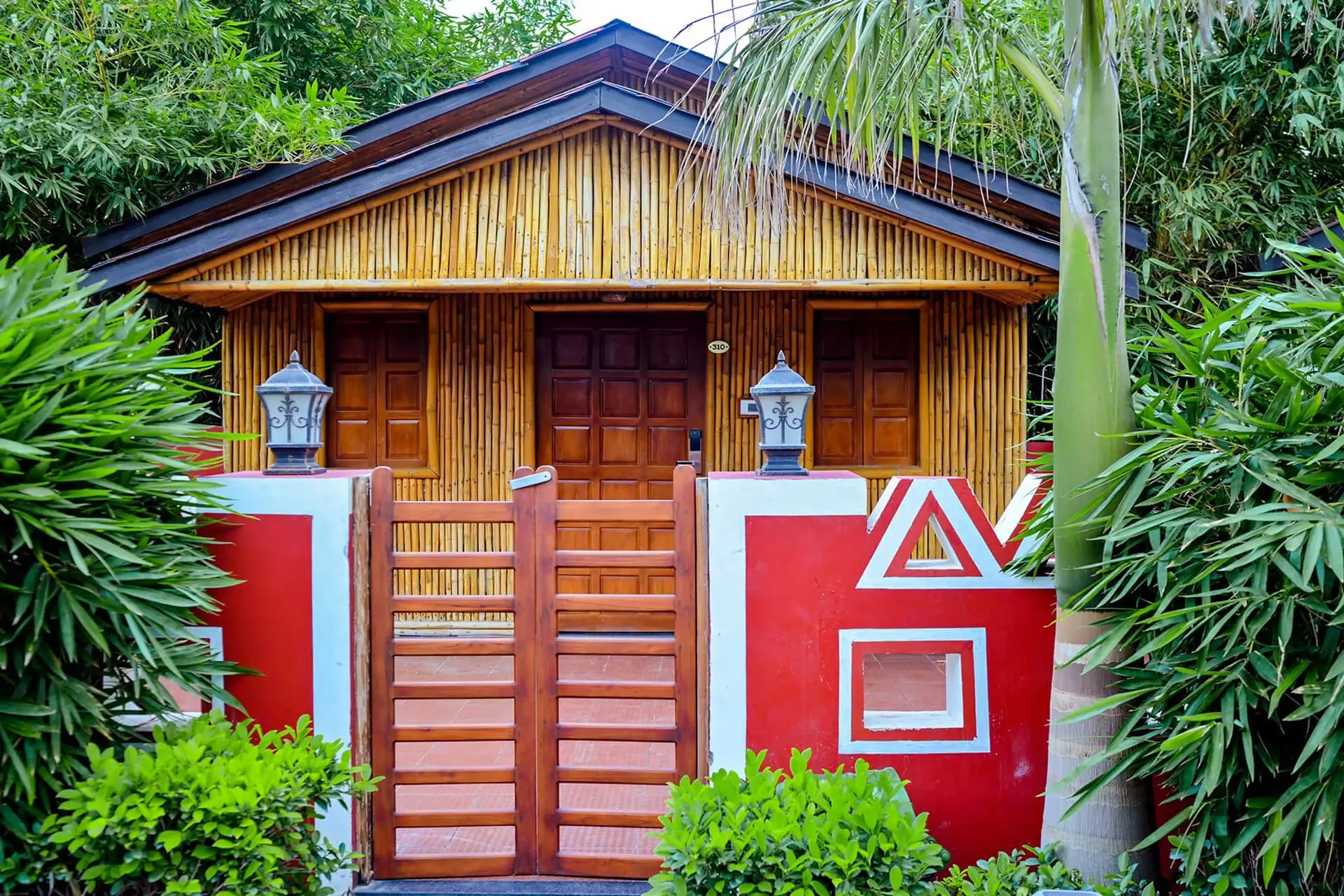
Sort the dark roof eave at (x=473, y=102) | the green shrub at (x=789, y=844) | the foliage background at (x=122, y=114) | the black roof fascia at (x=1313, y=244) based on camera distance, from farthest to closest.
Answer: the foliage background at (x=122, y=114), the dark roof eave at (x=473, y=102), the black roof fascia at (x=1313, y=244), the green shrub at (x=789, y=844)

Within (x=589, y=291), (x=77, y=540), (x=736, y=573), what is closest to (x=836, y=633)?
(x=736, y=573)

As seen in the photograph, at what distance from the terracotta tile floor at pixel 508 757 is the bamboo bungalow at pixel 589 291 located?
1427 millimetres

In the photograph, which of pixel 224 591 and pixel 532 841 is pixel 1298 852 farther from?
pixel 224 591

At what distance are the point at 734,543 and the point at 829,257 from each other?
314 centimetres

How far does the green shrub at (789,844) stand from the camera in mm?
2664

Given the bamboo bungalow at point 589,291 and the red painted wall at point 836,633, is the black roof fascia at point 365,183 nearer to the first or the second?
the bamboo bungalow at point 589,291

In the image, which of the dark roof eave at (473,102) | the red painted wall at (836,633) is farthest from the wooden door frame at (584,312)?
the red painted wall at (836,633)

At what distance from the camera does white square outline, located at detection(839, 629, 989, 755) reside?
3455 mm

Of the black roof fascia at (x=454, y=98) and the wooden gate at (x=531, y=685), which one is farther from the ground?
the black roof fascia at (x=454, y=98)

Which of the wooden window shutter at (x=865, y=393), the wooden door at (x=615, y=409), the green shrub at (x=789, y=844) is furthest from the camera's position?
the wooden door at (x=615, y=409)

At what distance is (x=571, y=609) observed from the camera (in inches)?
140

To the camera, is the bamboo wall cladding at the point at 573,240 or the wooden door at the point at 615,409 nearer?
the bamboo wall cladding at the point at 573,240

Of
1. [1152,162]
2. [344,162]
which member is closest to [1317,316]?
[1152,162]

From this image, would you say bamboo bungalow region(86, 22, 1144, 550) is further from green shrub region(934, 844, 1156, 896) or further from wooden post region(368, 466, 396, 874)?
green shrub region(934, 844, 1156, 896)
